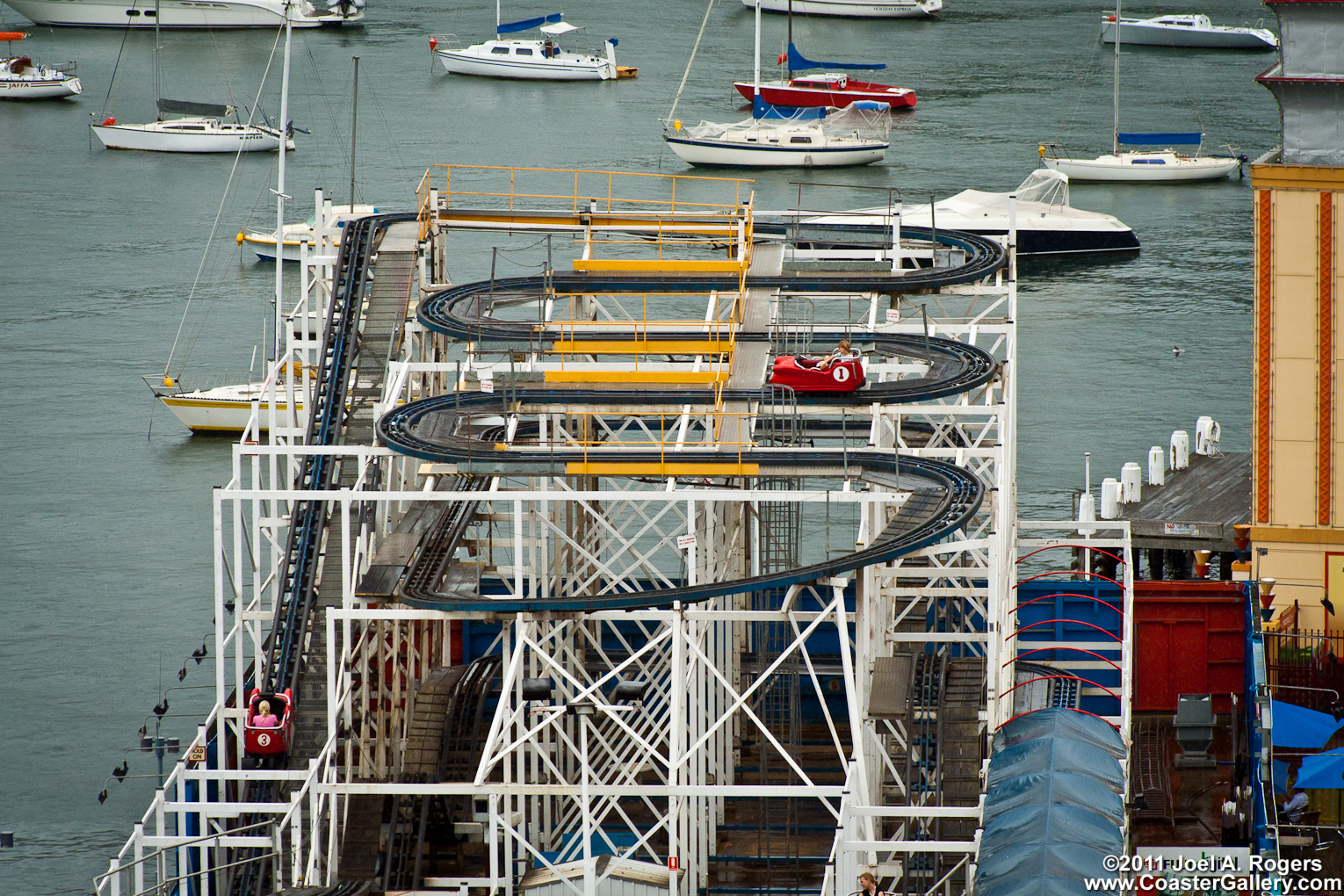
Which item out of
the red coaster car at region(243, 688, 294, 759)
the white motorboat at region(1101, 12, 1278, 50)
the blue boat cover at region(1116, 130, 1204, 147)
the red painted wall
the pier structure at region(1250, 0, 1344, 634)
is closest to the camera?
the red coaster car at region(243, 688, 294, 759)

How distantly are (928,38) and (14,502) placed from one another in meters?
105

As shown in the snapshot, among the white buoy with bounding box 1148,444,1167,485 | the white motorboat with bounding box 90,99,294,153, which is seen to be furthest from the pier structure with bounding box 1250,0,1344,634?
the white motorboat with bounding box 90,99,294,153

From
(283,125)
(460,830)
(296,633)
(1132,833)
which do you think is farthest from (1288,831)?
(283,125)

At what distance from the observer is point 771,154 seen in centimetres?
12362

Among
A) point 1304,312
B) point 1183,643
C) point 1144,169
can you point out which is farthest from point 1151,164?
point 1304,312

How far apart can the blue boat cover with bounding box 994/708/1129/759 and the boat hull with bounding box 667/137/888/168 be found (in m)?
88.0

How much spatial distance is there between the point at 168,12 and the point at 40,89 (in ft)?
84.5

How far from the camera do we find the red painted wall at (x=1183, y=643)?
47.0 meters

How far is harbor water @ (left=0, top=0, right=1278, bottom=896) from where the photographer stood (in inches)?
2378

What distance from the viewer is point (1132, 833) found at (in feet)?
129

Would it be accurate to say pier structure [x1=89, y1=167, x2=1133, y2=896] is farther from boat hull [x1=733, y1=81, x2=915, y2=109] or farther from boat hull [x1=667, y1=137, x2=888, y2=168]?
boat hull [x1=733, y1=81, x2=915, y2=109]

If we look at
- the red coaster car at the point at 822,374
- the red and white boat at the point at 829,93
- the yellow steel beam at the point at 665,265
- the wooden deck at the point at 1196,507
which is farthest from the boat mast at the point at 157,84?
the red coaster car at the point at 822,374

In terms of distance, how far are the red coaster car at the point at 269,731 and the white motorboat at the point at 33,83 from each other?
374 feet

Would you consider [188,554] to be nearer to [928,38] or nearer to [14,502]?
[14,502]
